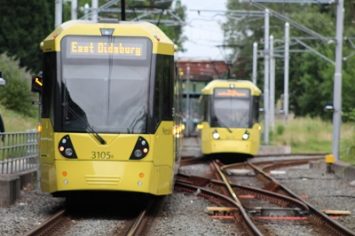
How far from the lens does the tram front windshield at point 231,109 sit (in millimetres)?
32688

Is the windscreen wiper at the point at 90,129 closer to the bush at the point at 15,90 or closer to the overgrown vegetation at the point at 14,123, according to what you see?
the overgrown vegetation at the point at 14,123

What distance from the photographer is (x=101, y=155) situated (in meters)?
14.6

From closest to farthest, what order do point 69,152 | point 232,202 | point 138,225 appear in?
point 138,225
point 69,152
point 232,202

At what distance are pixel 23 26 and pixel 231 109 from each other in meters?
25.5


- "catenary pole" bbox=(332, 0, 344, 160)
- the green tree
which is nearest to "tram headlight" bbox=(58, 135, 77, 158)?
"catenary pole" bbox=(332, 0, 344, 160)

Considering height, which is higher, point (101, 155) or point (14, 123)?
point (101, 155)

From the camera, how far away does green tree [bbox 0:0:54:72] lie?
2131 inches

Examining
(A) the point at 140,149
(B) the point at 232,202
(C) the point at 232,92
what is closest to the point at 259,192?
(B) the point at 232,202

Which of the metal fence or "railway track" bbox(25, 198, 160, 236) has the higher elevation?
the metal fence

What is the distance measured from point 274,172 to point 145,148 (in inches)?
561

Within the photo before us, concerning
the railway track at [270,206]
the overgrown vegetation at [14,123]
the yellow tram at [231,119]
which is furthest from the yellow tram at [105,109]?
the yellow tram at [231,119]

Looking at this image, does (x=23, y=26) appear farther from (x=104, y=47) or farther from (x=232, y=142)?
(x=104, y=47)

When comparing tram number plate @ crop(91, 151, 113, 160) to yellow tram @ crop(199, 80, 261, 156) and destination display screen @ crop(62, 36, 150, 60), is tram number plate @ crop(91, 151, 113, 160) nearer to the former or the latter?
destination display screen @ crop(62, 36, 150, 60)

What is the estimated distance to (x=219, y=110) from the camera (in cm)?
3300
